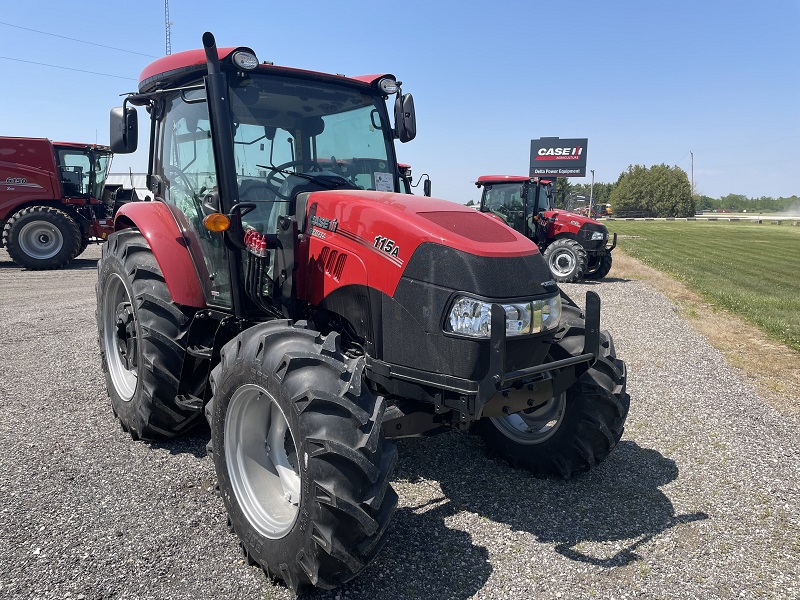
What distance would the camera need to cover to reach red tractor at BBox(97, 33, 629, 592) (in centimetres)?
247

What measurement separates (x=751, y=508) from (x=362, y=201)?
288 centimetres

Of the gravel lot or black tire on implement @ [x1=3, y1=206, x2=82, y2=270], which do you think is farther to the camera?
black tire on implement @ [x1=3, y1=206, x2=82, y2=270]

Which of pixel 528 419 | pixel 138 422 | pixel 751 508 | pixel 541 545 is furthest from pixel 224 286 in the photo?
pixel 751 508

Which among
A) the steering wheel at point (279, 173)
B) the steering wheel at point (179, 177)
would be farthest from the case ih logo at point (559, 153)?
the steering wheel at point (279, 173)

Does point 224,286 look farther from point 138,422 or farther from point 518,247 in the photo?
point 518,247

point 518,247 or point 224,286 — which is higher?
point 518,247

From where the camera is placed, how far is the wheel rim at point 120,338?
14.0 ft

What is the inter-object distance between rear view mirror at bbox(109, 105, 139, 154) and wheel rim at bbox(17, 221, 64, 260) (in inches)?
441

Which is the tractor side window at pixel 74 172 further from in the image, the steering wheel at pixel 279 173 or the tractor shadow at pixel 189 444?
the steering wheel at pixel 279 173

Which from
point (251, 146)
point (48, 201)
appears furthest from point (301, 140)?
point (48, 201)

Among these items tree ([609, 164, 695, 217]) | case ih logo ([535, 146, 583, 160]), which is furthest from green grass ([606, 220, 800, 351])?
tree ([609, 164, 695, 217])

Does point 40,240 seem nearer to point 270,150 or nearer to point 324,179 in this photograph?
point 270,150

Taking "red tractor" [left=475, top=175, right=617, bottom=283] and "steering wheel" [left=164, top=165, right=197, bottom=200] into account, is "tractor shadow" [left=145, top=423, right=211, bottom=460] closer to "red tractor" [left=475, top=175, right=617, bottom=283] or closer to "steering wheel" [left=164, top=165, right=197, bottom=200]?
"steering wheel" [left=164, top=165, right=197, bottom=200]

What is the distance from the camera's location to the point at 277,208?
342 cm
